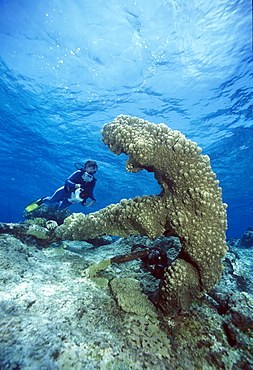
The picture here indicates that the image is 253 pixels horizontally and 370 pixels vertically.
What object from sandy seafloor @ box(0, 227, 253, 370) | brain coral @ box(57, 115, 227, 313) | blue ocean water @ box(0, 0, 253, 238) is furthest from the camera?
blue ocean water @ box(0, 0, 253, 238)

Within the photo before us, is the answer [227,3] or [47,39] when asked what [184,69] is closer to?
[227,3]

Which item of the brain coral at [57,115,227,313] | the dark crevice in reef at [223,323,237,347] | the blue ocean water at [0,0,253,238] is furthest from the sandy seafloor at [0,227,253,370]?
the blue ocean water at [0,0,253,238]

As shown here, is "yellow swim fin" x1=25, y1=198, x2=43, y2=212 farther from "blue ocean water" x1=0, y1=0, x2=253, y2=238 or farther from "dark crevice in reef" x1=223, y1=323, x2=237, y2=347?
"blue ocean water" x1=0, y1=0, x2=253, y2=238

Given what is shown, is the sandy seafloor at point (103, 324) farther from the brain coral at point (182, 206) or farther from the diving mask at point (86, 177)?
the diving mask at point (86, 177)

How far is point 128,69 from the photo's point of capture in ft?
39.9

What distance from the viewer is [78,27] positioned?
10.4m

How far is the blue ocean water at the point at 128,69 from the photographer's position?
916 centimetres

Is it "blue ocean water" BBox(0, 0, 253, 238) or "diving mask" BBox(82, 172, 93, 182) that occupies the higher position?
"blue ocean water" BBox(0, 0, 253, 238)

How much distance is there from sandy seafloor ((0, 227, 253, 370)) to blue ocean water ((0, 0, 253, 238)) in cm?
1043

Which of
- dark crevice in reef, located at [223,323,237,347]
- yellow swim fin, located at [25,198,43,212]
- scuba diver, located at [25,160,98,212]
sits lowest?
dark crevice in reef, located at [223,323,237,347]

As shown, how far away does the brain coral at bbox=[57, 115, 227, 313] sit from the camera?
2631 millimetres

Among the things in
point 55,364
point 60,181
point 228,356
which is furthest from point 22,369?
point 60,181

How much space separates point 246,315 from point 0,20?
16.9m

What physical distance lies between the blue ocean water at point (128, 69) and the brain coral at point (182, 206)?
28.3 feet
